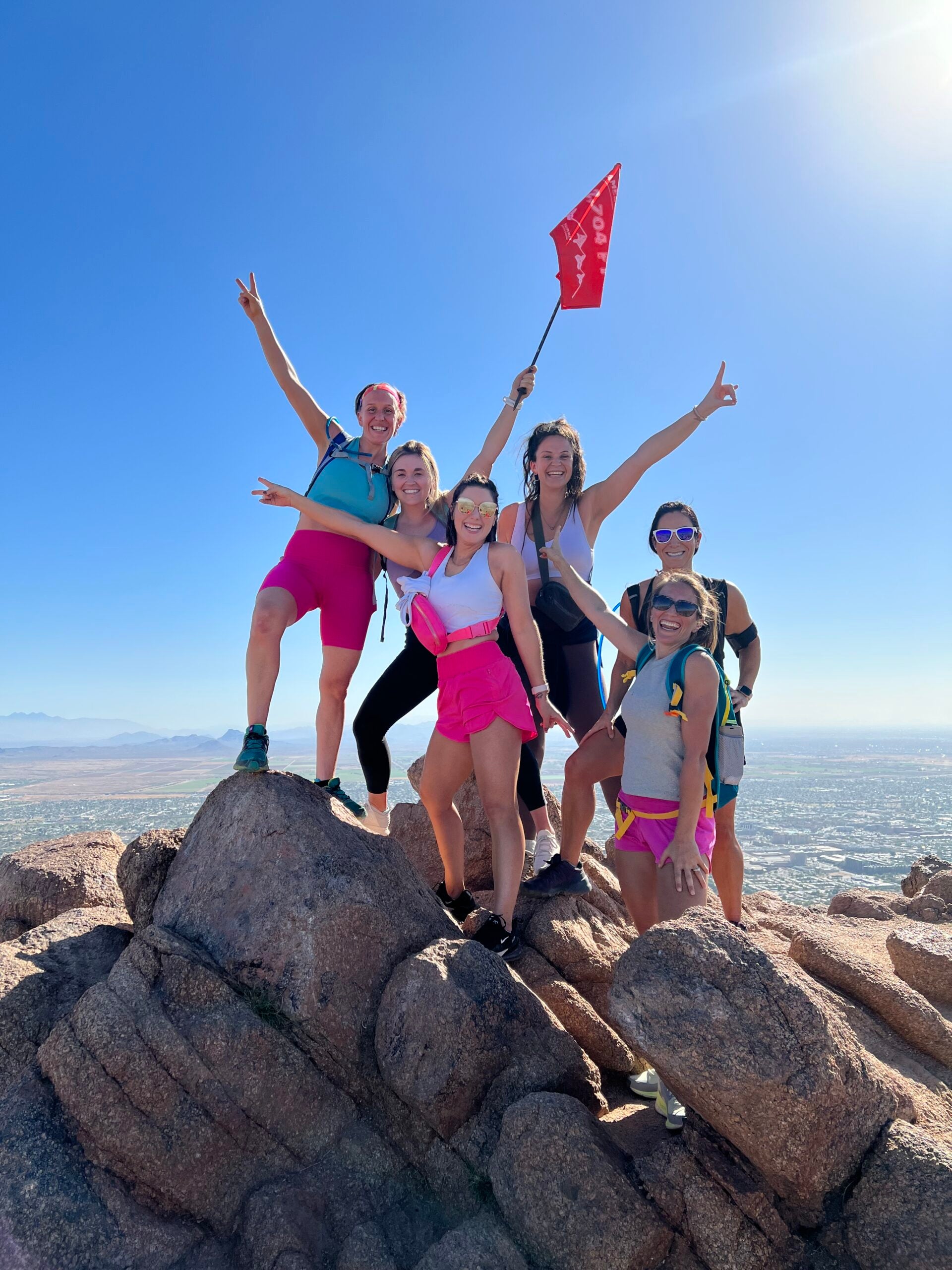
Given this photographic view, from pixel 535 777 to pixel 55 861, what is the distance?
5.29 meters

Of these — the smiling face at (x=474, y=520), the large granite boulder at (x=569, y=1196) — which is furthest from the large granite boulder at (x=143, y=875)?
the smiling face at (x=474, y=520)

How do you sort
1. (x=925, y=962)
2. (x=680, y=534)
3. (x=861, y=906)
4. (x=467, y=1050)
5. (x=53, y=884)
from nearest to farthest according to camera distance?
(x=467, y=1050) → (x=680, y=534) → (x=925, y=962) → (x=53, y=884) → (x=861, y=906)

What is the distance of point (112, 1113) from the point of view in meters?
3.89

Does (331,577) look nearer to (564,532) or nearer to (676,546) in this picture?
(564,532)

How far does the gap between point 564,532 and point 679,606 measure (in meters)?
1.89

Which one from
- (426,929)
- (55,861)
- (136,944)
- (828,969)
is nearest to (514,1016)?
(426,929)

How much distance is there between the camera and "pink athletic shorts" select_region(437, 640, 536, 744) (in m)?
5.41

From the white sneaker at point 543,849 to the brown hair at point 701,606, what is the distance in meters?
2.53

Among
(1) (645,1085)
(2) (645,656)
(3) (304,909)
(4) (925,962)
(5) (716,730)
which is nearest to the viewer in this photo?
(3) (304,909)

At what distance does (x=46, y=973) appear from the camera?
5137mm

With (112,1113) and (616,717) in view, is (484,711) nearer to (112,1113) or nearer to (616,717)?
(616,717)

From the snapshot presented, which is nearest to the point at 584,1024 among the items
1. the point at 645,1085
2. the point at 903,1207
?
the point at 645,1085

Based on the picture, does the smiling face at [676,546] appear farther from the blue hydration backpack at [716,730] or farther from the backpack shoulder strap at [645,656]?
the blue hydration backpack at [716,730]

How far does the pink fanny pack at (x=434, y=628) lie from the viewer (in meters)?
5.43
